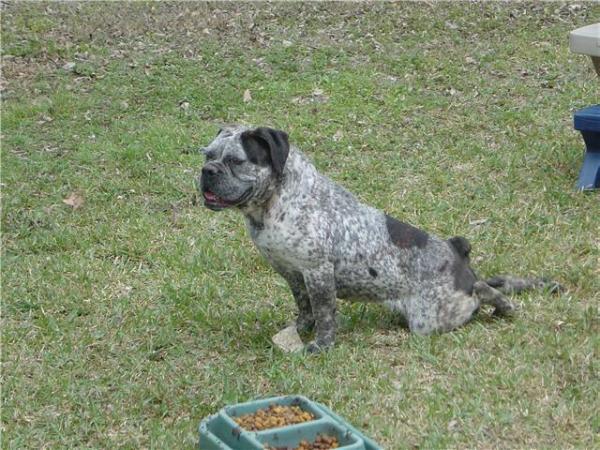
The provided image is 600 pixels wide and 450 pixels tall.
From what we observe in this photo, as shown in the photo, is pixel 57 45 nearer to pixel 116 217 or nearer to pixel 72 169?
pixel 72 169

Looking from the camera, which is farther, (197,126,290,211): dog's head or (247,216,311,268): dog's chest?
(247,216,311,268): dog's chest

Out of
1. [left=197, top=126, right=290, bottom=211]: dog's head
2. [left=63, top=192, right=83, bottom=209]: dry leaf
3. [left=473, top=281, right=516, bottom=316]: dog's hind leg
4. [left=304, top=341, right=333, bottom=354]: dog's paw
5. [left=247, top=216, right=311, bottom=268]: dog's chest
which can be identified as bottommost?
[left=63, top=192, right=83, bottom=209]: dry leaf

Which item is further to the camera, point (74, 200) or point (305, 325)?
point (74, 200)

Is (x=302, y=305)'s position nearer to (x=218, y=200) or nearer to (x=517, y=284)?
(x=218, y=200)

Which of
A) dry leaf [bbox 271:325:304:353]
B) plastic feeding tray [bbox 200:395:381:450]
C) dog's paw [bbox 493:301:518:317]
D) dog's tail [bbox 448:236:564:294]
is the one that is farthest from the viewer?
dog's tail [bbox 448:236:564:294]

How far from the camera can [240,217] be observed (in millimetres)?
8016

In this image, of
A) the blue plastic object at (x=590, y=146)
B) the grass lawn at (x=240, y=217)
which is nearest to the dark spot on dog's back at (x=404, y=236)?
the grass lawn at (x=240, y=217)

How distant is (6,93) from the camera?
11055 mm

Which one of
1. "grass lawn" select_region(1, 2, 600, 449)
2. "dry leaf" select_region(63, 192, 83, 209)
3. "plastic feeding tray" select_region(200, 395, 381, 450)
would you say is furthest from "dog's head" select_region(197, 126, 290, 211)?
"dry leaf" select_region(63, 192, 83, 209)

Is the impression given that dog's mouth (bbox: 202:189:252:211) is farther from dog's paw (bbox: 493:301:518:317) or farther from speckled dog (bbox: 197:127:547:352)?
dog's paw (bbox: 493:301:518:317)

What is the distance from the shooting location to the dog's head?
538 cm

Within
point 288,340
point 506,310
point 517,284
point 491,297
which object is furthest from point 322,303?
point 517,284

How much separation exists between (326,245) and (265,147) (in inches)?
22.6

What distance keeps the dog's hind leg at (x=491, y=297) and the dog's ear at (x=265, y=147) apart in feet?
4.09
